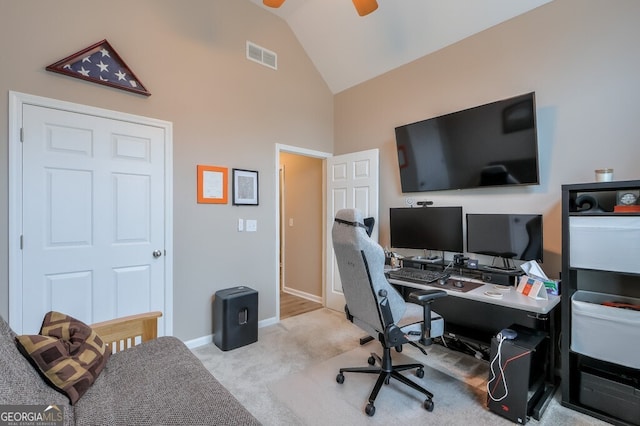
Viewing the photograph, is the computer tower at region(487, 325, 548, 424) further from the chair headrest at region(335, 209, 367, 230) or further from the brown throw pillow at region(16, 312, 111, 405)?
the brown throw pillow at region(16, 312, 111, 405)

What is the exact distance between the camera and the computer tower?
1.83 metres

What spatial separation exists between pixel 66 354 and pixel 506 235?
9.73 feet

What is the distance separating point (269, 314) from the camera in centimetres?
353

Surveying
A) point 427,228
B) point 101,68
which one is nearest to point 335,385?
point 427,228

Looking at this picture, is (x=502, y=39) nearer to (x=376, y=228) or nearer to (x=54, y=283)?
(x=376, y=228)

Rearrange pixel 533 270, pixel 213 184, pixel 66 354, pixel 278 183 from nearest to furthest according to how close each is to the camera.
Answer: pixel 66 354 → pixel 533 270 → pixel 213 184 → pixel 278 183

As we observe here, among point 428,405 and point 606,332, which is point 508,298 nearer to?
point 606,332

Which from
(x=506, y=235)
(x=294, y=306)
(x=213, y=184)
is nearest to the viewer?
(x=506, y=235)

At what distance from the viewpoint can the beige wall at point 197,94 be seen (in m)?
2.16

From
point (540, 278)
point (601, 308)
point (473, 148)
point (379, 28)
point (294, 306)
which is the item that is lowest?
point (294, 306)

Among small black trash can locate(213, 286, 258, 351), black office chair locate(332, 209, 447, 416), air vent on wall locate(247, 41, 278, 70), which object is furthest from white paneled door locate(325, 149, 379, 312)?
black office chair locate(332, 209, 447, 416)

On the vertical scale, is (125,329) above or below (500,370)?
above

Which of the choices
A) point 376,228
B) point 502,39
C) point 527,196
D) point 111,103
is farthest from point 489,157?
point 111,103

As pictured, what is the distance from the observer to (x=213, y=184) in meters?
3.04
